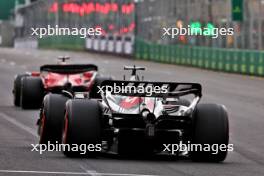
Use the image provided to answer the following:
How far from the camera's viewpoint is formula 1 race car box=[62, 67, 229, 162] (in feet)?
43.3

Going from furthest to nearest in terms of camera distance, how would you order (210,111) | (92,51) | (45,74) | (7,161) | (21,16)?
(21,16) → (92,51) → (45,74) → (210,111) → (7,161)

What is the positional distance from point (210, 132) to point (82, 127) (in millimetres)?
1485

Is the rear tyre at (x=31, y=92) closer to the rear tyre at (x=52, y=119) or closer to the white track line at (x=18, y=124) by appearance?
the white track line at (x=18, y=124)

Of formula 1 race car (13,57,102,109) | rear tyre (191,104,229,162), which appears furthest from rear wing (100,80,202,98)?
formula 1 race car (13,57,102,109)

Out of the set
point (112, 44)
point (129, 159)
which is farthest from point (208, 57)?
point (129, 159)

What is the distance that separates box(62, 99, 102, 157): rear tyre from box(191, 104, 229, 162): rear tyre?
1.14 m

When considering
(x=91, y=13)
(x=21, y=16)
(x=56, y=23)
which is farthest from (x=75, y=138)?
(x=21, y=16)

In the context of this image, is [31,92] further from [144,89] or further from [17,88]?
[144,89]

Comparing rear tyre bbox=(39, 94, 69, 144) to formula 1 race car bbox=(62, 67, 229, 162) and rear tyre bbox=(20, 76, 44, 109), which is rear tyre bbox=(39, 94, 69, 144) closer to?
formula 1 race car bbox=(62, 67, 229, 162)

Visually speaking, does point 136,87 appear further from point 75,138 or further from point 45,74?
point 45,74

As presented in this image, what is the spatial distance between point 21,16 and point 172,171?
406 ft

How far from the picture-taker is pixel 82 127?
43.1ft

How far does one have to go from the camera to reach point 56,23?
105 m

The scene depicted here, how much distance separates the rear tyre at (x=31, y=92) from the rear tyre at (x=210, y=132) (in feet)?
33.8
